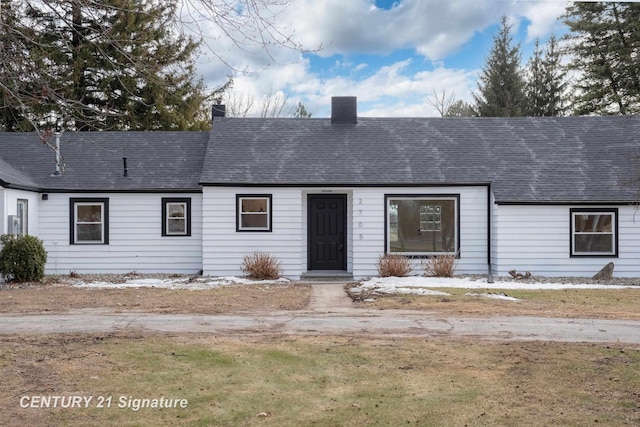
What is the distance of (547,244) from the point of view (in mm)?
17250

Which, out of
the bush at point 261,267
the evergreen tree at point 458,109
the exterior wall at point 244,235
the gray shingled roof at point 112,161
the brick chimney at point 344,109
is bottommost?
the bush at point 261,267

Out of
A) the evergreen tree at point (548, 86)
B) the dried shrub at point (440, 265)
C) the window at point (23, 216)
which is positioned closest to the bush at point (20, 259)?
the window at point (23, 216)

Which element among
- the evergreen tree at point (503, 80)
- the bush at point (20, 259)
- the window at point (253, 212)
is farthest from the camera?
the evergreen tree at point (503, 80)

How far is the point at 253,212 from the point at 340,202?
99.3 inches

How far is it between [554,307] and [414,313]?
289cm

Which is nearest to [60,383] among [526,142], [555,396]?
[555,396]

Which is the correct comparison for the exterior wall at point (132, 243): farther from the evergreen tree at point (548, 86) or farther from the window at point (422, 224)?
the evergreen tree at point (548, 86)

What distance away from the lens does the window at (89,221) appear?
1842 centimetres

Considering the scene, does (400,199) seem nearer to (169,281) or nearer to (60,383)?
(169,281)

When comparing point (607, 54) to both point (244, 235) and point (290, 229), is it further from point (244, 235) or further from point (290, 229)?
point (244, 235)

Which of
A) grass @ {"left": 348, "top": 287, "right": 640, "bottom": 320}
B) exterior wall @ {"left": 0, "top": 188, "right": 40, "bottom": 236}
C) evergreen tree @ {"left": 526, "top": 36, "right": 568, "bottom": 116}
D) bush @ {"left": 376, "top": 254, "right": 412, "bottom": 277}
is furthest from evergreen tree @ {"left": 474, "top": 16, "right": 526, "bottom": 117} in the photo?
exterior wall @ {"left": 0, "top": 188, "right": 40, "bottom": 236}

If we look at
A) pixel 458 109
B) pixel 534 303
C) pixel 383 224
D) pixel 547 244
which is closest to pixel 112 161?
pixel 383 224

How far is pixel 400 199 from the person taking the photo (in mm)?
17641

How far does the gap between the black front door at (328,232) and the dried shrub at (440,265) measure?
2.39 metres
